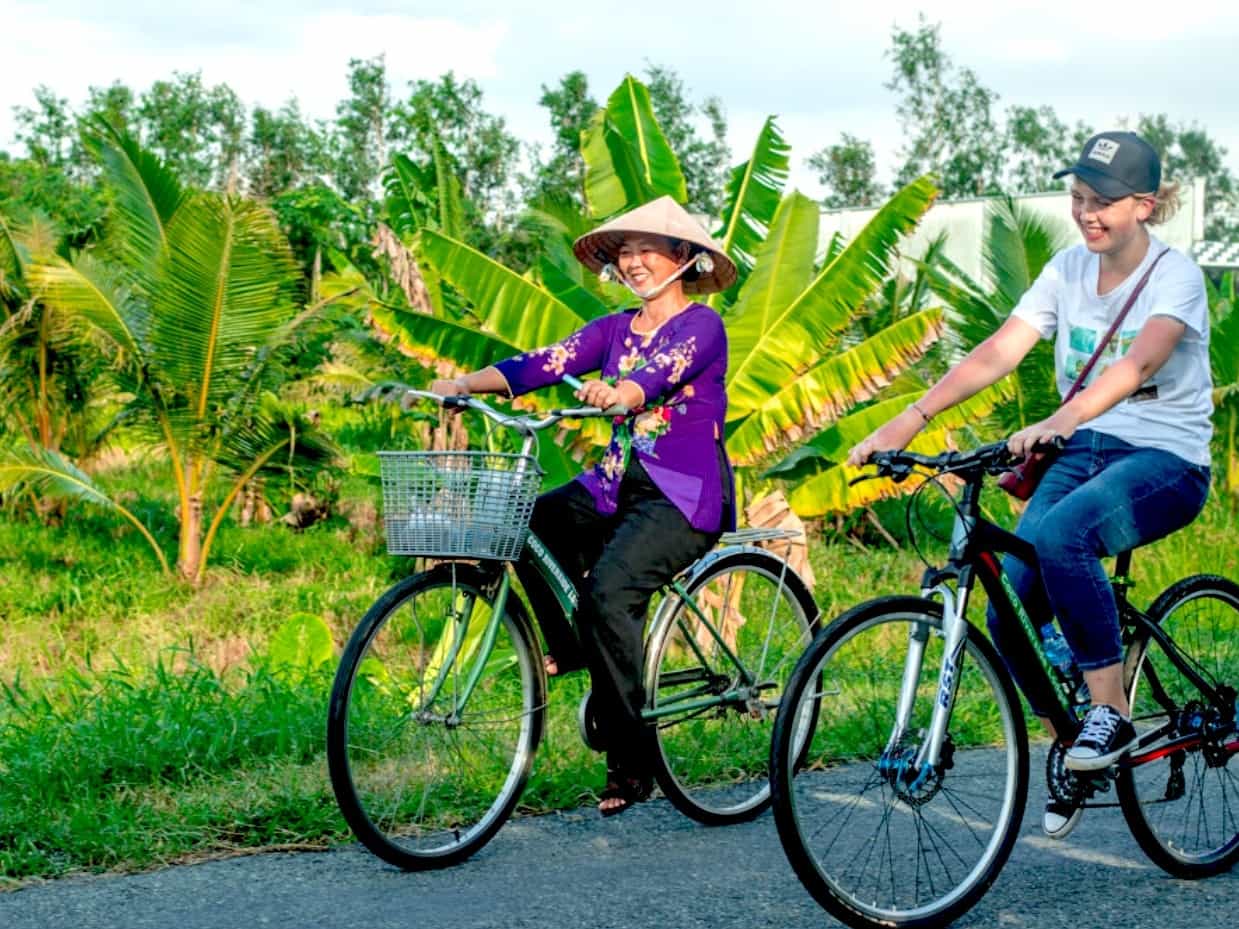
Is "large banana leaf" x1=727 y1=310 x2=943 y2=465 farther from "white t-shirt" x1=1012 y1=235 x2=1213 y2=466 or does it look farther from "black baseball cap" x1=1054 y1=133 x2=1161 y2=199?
"black baseball cap" x1=1054 y1=133 x2=1161 y2=199

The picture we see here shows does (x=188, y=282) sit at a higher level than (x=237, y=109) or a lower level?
lower

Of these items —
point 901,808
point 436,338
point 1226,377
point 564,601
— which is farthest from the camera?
point 1226,377

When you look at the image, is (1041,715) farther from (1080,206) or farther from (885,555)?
(885,555)

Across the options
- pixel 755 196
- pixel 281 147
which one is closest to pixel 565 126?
pixel 281 147

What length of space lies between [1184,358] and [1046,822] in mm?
1301

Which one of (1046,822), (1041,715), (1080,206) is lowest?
(1046,822)

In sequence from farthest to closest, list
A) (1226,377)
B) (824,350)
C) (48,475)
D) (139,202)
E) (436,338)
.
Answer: (1226,377) → (48,475) → (139,202) → (824,350) → (436,338)

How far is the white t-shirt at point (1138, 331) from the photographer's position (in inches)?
162

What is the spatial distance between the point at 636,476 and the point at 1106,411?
4.57 ft

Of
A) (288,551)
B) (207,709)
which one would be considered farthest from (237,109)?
(207,709)

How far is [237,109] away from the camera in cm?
5884

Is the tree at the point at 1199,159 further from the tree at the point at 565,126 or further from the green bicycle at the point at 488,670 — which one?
the green bicycle at the point at 488,670

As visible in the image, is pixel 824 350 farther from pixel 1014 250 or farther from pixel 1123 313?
pixel 1123 313

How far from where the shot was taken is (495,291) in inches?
340
